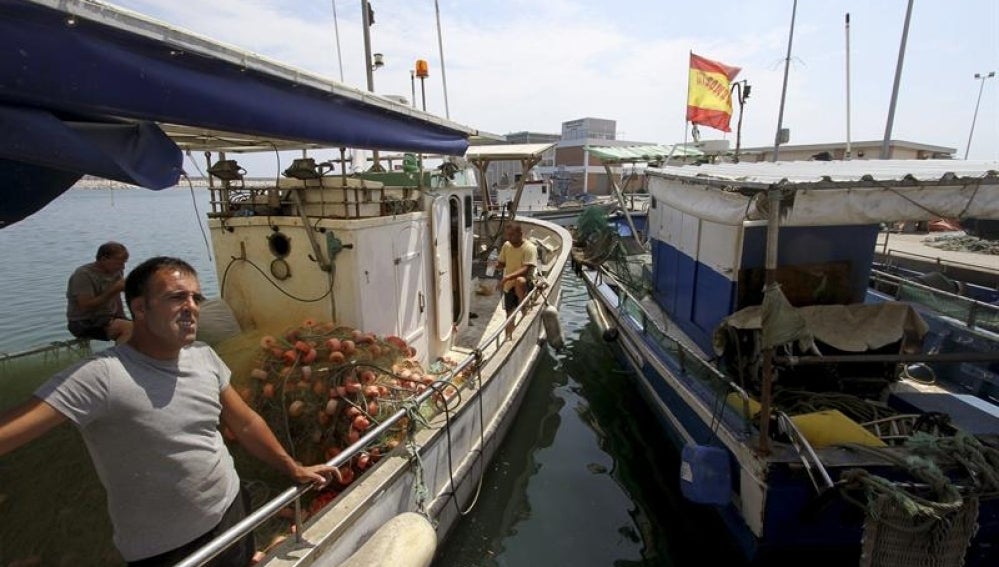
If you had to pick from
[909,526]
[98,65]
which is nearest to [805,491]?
[909,526]

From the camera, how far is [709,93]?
13398 mm

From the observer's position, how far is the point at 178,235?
76.5 ft

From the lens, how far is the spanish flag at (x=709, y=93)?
1312cm

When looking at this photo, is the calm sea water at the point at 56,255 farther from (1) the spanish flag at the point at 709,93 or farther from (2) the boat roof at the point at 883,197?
(1) the spanish flag at the point at 709,93

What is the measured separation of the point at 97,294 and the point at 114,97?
3130mm

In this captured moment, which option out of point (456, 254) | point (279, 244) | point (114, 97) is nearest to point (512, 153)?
point (456, 254)

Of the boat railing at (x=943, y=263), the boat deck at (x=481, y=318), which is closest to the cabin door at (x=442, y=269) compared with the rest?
the boat deck at (x=481, y=318)

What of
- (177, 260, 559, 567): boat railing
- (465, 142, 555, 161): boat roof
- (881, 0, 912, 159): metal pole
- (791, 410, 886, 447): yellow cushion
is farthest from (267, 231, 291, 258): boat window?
(881, 0, 912, 159): metal pole

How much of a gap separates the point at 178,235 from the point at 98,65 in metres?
25.5

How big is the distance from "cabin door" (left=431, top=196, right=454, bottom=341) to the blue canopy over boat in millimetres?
2437

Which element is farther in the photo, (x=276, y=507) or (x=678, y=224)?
(x=678, y=224)

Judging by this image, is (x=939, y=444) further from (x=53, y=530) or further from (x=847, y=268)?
(x=53, y=530)

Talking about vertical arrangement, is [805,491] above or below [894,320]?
below

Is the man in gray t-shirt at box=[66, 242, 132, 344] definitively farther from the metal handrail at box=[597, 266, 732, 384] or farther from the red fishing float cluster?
the metal handrail at box=[597, 266, 732, 384]
